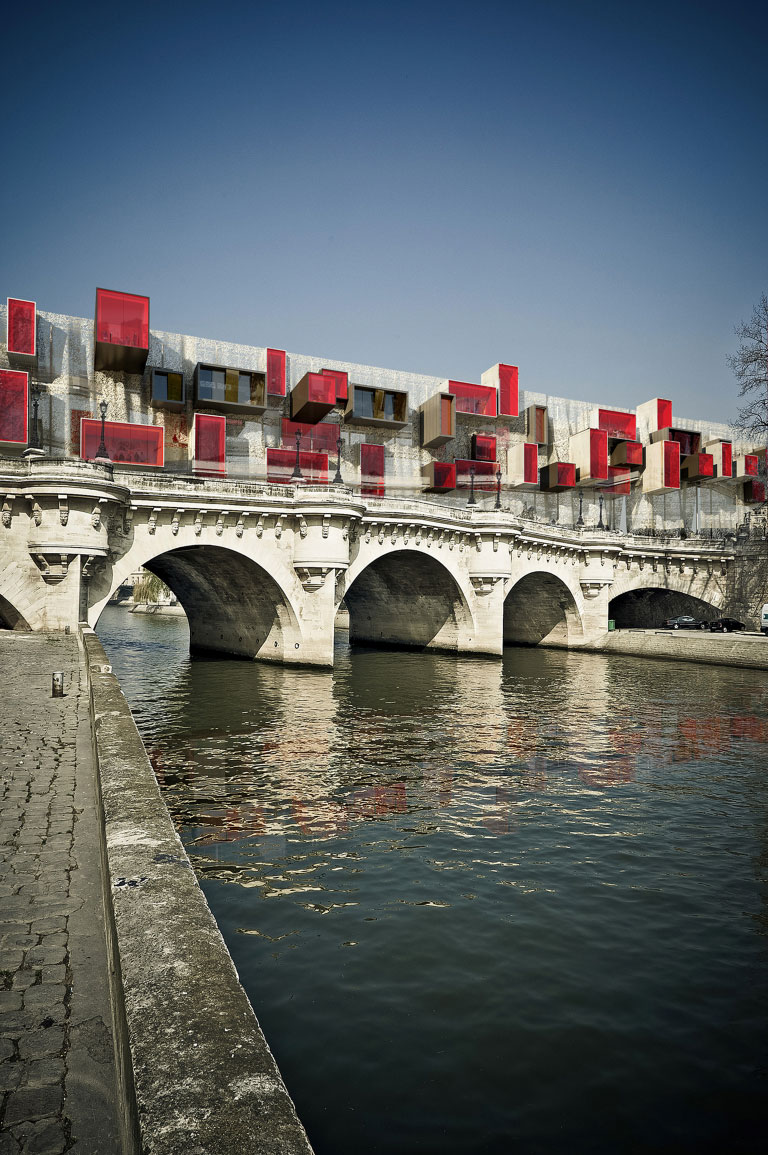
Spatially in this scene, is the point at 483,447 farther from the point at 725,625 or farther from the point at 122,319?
the point at 122,319

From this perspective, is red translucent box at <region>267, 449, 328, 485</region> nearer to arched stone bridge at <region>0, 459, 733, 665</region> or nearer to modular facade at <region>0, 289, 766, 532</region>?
modular facade at <region>0, 289, 766, 532</region>

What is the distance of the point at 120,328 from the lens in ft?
126

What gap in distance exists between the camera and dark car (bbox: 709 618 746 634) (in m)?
54.3

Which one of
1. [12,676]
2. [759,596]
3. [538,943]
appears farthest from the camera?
[759,596]

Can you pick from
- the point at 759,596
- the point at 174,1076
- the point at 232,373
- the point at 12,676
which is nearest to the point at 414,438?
the point at 232,373

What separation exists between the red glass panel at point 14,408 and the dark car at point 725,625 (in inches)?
1872

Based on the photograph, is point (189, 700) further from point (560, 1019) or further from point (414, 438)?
point (414, 438)

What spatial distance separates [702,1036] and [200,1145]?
20.7 feet

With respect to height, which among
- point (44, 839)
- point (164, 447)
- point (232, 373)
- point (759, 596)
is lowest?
point (44, 839)

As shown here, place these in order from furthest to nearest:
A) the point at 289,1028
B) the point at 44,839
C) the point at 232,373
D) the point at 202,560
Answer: the point at 232,373 < the point at 202,560 < the point at 44,839 < the point at 289,1028

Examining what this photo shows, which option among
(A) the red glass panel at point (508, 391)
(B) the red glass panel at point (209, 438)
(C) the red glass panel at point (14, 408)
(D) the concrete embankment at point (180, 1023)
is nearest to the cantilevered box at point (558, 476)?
(A) the red glass panel at point (508, 391)

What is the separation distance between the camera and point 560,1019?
7.51 meters

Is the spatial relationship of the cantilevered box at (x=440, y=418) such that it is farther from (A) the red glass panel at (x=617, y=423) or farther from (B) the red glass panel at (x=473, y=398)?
(A) the red glass panel at (x=617, y=423)

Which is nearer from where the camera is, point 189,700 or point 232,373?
point 189,700
